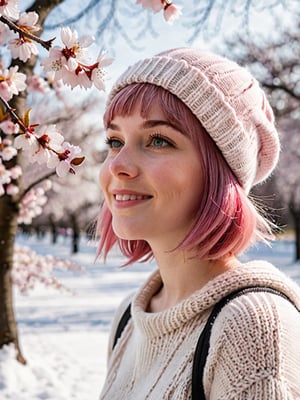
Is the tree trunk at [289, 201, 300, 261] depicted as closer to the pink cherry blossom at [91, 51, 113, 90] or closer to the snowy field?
the snowy field

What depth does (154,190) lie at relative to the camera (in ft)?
4.38

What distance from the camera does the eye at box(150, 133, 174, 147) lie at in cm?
135

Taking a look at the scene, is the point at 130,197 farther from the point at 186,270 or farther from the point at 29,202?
the point at 29,202

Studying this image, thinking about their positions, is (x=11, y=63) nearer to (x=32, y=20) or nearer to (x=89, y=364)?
(x=32, y=20)

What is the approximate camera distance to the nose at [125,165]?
133 cm

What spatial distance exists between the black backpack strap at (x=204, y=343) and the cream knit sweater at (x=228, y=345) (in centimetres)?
2

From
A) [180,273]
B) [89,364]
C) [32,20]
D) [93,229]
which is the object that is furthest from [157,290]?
[89,364]

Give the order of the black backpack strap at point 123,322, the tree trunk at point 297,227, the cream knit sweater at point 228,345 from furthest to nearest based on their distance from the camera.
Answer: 1. the tree trunk at point 297,227
2. the black backpack strap at point 123,322
3. the cream knit sweater at point 228,345

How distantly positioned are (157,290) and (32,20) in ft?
3.12

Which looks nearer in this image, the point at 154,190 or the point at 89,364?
the point at 154,190

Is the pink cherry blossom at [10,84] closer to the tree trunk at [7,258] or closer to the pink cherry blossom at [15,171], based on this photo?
the pink cherry blossom at [15,171]

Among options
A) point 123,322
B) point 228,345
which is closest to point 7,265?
point 123,322

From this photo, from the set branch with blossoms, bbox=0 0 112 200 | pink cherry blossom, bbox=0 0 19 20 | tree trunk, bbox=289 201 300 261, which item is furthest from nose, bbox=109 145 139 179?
tree trunk, bbox=289 201 300 261

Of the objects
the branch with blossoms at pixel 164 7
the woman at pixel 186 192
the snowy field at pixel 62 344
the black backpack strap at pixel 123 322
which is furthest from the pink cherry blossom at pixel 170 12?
the black backpack strap at pixel 123 322
